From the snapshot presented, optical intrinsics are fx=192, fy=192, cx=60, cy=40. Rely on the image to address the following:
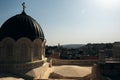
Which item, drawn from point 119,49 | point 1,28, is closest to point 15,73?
point 1,28

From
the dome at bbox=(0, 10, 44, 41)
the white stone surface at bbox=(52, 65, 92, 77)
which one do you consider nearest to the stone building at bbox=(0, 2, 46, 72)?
the dome at bbox=(0, 10, 44, 41)

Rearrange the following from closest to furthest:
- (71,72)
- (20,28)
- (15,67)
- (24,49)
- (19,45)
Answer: (15,67) < (19,45) < (24,49) < (20,28) < (71,72)

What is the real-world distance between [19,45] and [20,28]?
1.89 meters

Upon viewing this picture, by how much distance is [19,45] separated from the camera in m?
19.6

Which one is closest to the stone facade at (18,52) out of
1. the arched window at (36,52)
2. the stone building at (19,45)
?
the stone building at (19,45)

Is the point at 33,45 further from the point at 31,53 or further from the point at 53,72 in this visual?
the point at 53,72

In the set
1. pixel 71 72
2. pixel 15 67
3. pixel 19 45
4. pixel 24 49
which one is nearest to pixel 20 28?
pixel 19 45

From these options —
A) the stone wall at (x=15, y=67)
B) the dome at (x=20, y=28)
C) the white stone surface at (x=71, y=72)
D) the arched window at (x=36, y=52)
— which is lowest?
the white stone surface at (x=71, y=72)

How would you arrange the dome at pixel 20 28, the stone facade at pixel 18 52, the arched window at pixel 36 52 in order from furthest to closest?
the arched window at pixel 36 52 → the dome at pixel 20 28 → the stone facade at pixel 18 52

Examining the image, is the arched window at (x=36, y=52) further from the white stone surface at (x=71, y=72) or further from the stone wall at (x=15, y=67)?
the white stone surface at (x=71, y=72)

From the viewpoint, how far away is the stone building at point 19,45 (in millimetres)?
19047

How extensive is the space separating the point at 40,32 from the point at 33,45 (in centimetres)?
216

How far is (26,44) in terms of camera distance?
19.9 metres

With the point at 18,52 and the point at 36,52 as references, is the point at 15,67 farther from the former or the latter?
the point at 36,52
